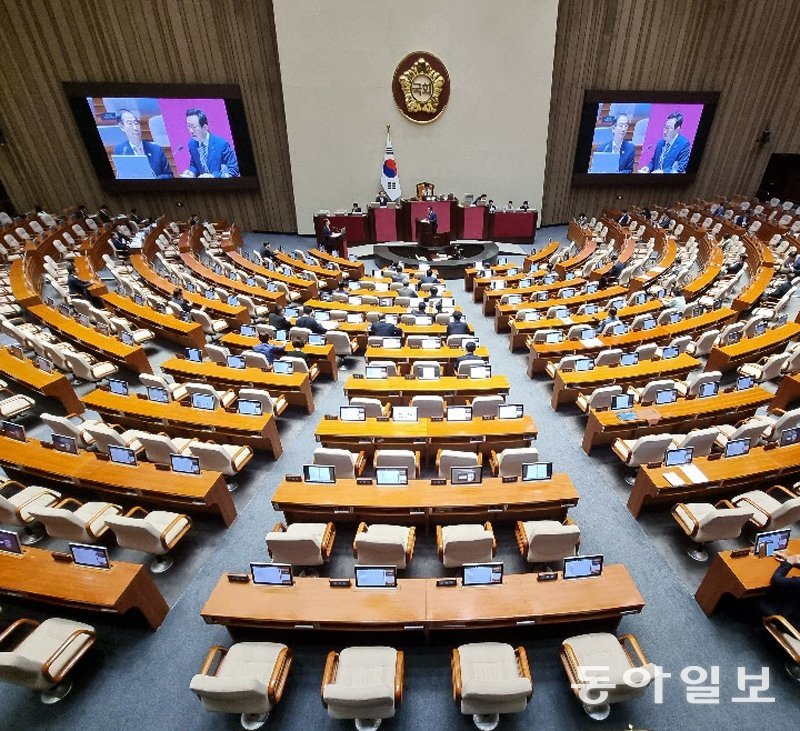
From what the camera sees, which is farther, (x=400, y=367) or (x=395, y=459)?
(x=400, y=367)

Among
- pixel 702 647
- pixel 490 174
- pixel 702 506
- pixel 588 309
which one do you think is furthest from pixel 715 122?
pixel 702 647

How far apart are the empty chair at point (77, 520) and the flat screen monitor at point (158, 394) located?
6.47 feet

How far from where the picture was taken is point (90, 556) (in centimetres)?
438

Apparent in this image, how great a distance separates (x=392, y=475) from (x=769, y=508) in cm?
420

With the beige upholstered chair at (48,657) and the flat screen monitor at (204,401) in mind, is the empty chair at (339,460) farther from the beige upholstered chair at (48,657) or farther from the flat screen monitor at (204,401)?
the beige upholstered chair at (48,657)

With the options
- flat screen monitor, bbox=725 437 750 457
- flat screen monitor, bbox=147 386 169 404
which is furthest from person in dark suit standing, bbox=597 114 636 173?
flat screen monitor, bbox=147 386 169 404

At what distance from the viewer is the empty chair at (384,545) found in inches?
179

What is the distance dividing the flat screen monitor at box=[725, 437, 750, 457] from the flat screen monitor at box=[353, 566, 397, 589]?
441 cm

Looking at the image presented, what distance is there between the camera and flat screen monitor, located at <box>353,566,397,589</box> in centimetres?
415

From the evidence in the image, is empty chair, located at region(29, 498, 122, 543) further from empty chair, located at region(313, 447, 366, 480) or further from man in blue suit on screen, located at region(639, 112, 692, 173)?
man in blue suit on screen, located at region(639, 112, 692, 173)

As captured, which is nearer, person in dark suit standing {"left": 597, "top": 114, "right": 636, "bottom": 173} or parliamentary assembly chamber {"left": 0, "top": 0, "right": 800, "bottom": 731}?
parliamentary assembly chamber {"left": 0, "top": 0, "right": 800, "bottom": 731}

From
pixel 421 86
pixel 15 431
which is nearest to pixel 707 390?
pixel 15 431

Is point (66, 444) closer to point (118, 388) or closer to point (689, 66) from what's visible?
point (118, 388)

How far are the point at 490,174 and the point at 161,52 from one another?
12.6 m
